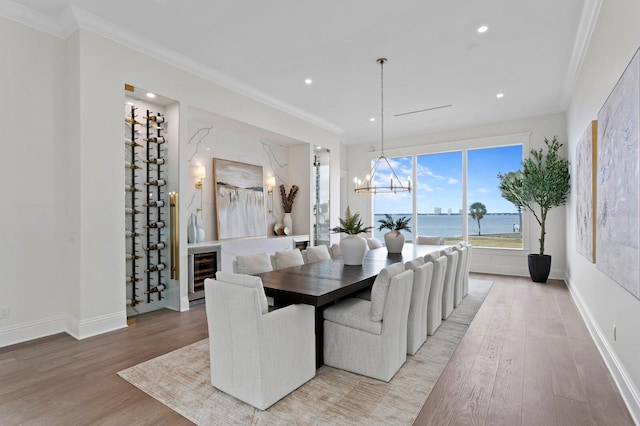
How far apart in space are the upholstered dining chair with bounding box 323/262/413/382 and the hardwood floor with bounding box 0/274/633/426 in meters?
0.39

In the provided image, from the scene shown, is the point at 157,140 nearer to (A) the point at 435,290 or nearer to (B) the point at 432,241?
(A) the point at 435,290

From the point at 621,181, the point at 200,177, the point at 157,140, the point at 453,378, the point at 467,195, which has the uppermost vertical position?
the point at 157,140

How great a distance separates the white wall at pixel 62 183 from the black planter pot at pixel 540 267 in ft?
21.2

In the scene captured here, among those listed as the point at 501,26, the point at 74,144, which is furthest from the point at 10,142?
the point at 501,26

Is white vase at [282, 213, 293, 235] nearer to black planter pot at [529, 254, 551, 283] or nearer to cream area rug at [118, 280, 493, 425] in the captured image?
cream area rug at [118, 280, 493, 425]

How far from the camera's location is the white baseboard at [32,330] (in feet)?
10.3

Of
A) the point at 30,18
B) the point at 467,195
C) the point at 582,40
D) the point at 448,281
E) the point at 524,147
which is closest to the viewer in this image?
the point at 30,18

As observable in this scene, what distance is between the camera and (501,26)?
134 inches

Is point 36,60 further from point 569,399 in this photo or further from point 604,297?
point 604,297

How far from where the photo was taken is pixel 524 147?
21.7ft

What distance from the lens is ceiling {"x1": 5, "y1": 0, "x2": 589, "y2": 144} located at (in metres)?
3.15

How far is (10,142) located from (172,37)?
1.91 metres

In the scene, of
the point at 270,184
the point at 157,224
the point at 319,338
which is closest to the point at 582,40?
the point at 319,338

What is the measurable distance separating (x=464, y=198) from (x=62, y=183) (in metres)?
7.12
